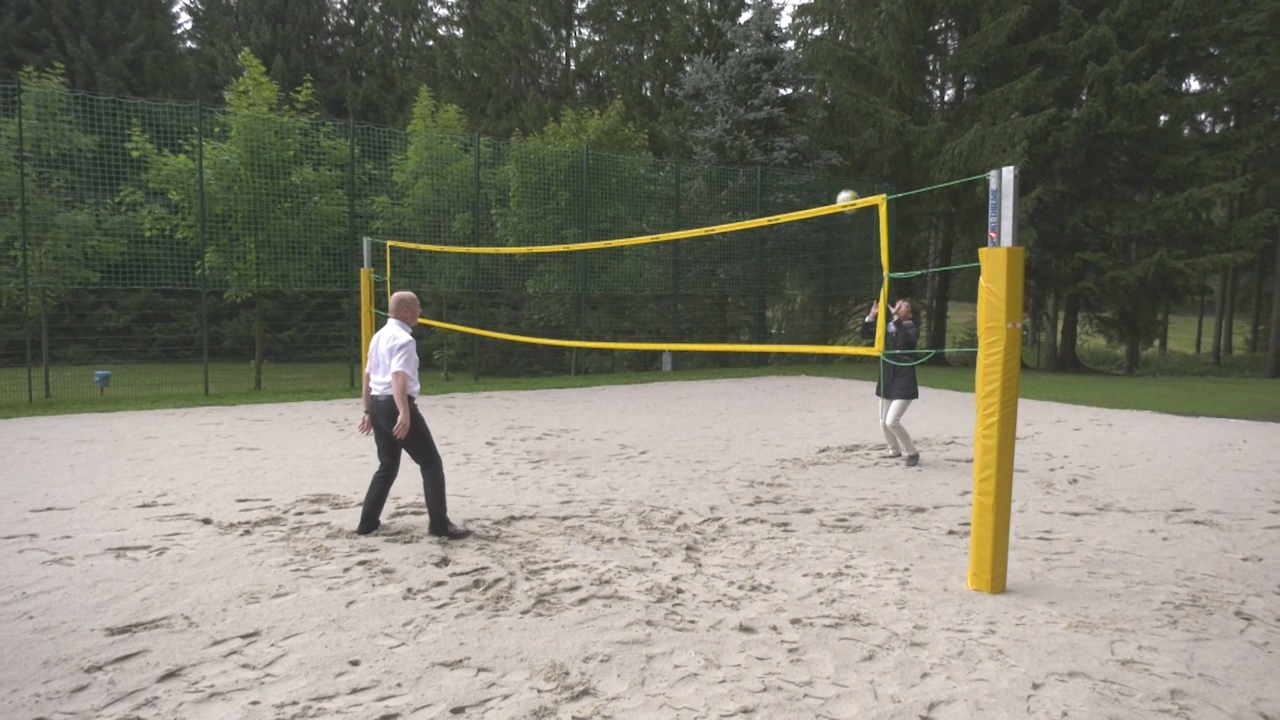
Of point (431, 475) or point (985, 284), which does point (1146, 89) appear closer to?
point (985, 284)

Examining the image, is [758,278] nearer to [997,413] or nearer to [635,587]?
[997,413]

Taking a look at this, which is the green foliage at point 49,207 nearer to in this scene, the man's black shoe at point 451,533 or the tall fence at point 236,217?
the tall fence at point 236,217

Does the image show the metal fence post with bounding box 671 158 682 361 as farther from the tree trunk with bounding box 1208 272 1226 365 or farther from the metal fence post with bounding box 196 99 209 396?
the tree trunk with bounding box 1208 272 1226 365

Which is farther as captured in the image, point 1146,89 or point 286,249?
point 1146,89

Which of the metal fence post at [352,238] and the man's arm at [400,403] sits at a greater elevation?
the metal fence post at [352,238]

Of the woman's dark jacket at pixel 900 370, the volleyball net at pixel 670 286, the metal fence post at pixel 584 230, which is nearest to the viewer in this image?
the woman's dark jacket at pixel 900 370

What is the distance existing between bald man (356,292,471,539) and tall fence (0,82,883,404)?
28.2 ft

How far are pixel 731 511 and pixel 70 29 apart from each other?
91.2 feet

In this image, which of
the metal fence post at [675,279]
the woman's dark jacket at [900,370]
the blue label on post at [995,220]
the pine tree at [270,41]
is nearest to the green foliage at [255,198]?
the metal fence post at [675,279]

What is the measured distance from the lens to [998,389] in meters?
4.38

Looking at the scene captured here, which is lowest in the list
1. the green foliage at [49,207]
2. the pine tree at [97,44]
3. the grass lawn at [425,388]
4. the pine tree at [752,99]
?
the grass lawn at [425,388]

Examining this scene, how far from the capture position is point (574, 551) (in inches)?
198

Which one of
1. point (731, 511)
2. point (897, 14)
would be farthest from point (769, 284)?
point (731, 511)

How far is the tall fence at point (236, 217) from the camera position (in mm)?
11984
